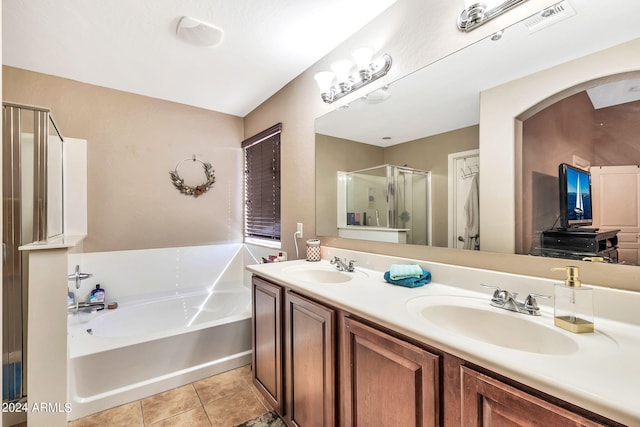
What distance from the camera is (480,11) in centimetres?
120

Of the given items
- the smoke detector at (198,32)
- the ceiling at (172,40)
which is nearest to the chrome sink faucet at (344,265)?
the ceiling at (172,40)

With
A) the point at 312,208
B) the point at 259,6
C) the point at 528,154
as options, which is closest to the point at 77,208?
the point at 312,208

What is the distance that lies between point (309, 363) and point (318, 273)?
603mm

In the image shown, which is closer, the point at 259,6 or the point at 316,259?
the point at 259,6

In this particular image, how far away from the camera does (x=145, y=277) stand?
8.93ft

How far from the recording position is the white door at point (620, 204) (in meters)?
0.90

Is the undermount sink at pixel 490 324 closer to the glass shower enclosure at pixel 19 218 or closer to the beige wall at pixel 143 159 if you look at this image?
the glass shower enclosure at pixel 19 218

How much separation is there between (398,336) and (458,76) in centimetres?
120

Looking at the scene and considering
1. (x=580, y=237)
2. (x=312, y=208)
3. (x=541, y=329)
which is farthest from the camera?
(x=312, y=208)

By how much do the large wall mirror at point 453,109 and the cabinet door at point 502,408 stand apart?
0.66 meters

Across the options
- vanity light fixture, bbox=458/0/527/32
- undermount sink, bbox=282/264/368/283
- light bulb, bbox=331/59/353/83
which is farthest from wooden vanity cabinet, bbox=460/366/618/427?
light bulb, bbox=331/59/353/83

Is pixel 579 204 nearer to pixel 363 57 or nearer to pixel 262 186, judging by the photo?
pixel 363 57

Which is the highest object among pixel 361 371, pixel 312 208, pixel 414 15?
pixel 414 15

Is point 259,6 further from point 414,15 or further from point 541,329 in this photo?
point 541,329
